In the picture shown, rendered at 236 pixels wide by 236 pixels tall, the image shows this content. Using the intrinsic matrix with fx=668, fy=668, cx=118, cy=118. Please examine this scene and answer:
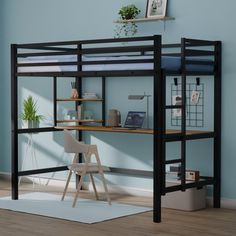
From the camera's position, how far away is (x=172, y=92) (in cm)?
650

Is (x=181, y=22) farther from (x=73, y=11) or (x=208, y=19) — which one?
(x=73, y=11)

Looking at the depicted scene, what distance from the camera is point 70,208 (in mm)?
6059

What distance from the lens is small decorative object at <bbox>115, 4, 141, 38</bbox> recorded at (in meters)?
6.68

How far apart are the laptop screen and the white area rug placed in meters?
0.80

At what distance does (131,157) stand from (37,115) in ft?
4.41

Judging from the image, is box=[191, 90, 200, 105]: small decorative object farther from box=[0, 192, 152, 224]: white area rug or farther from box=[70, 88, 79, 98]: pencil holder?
box=[70, 88, 79, 98]: pencil holder

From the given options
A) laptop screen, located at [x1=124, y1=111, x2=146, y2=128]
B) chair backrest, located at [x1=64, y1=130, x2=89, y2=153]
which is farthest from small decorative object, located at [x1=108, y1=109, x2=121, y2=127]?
chair backrest, located at [x1=64, y1=130, x2=89, y2=153]

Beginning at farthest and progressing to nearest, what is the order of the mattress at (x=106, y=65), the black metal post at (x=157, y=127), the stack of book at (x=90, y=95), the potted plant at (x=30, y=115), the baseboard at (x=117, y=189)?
1. the potted plant at (x=30, y=115)
2. the stack of book at (x=90, y=95)
3. the baseboard at (x=117, y=189)
4. the mattress at (x=106, y=65)
5. the black metal post at (x=157, y=127)

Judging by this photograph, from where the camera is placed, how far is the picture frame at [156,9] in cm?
648

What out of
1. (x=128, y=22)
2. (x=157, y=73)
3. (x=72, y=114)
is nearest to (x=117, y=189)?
(x=72, y=114)

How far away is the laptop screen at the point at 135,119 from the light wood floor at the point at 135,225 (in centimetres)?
97

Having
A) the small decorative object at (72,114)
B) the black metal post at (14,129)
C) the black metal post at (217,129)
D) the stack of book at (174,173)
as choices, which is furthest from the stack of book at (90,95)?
the black metal post at (217,129)

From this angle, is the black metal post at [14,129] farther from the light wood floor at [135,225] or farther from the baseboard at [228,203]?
the baseboard at [228,203]

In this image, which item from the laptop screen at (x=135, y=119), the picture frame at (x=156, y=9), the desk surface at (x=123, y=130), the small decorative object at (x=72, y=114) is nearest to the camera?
the desk surface at (x=123, y=130)
